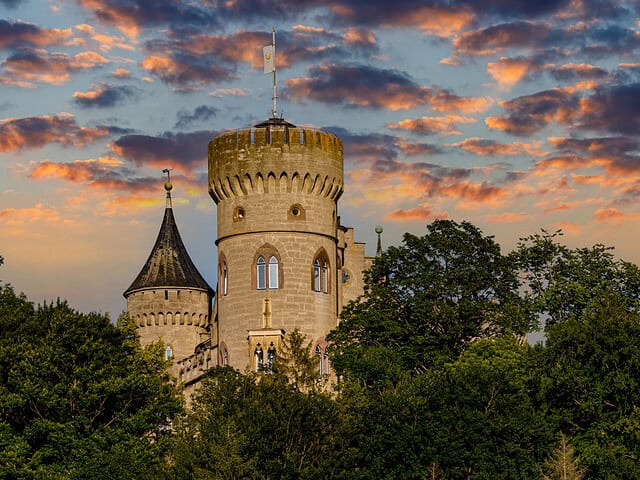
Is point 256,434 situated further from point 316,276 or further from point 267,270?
point 316,276

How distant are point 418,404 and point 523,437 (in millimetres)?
4701

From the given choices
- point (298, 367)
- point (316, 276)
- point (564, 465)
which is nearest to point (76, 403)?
point (298, 367)

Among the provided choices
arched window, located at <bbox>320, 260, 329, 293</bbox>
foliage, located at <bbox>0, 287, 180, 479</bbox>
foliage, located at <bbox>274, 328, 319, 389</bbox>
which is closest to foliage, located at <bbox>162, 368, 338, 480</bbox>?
foliage, located at <bbox>274, 328, 319, 389</bbox>

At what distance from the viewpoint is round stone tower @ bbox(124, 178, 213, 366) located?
102750 mm

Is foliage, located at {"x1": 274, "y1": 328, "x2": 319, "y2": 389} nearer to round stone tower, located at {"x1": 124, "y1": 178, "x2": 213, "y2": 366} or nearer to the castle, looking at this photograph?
the castle

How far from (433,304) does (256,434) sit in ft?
69.8

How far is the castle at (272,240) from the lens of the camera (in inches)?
3519

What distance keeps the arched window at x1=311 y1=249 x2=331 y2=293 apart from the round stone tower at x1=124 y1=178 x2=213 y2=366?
1386 centimetres

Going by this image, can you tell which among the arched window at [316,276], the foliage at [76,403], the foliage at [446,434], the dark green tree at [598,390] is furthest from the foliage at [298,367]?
the dark green tree at [598,390]

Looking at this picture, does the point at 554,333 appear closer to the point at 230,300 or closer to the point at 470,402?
the point at 470,402

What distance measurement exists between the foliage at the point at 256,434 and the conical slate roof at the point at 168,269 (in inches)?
1086

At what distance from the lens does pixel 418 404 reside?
74.4m

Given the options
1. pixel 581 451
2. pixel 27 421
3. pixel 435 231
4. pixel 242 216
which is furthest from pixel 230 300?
pixel 581 451

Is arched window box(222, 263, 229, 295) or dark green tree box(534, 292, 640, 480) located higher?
arched window box(222, 263, 229, 295)
